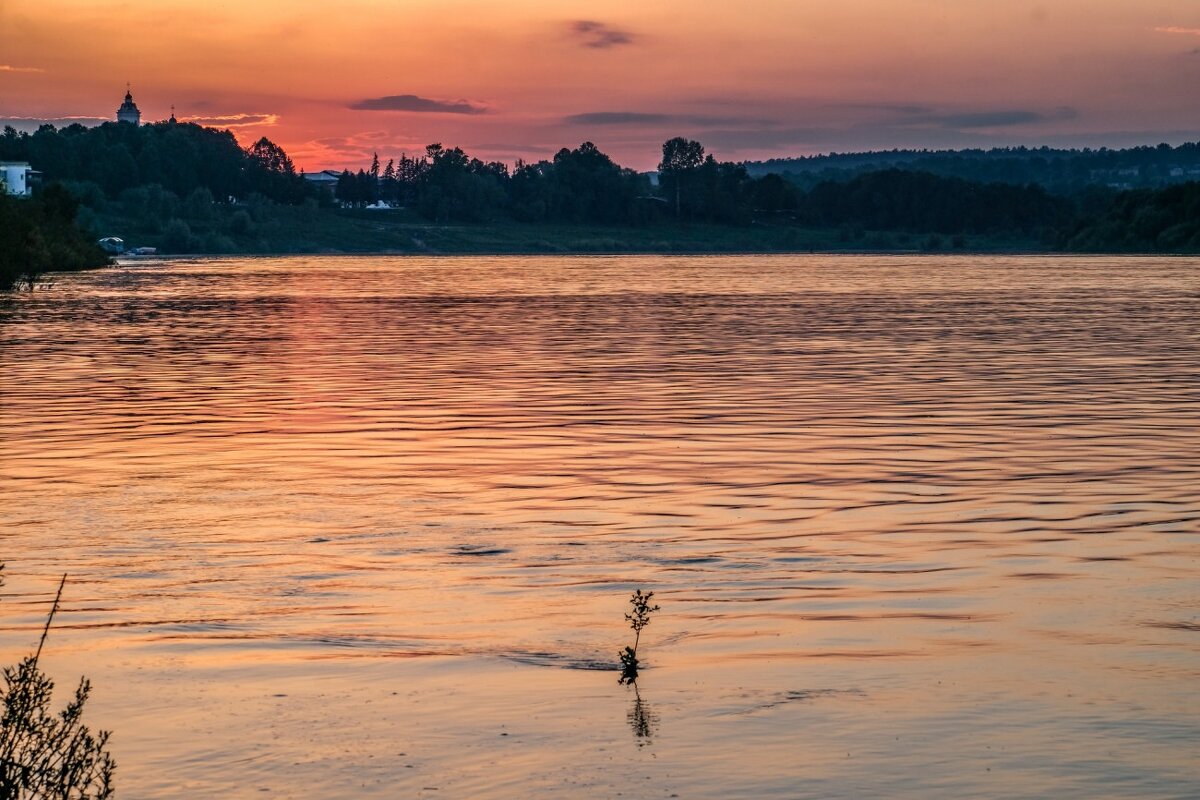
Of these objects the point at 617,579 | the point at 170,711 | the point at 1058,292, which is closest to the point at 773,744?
the point at 170,711

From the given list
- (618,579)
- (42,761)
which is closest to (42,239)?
(618,579)

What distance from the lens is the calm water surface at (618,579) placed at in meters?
9.94

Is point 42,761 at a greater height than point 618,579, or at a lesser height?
greater

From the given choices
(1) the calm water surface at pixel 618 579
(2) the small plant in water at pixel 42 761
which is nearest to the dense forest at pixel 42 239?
(1) the calm water surface at pixel 618 579

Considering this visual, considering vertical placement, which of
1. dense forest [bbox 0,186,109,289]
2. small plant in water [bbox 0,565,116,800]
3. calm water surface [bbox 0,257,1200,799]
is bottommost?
dense forest [bbox 0,186,109,289]

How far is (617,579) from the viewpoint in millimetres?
14859

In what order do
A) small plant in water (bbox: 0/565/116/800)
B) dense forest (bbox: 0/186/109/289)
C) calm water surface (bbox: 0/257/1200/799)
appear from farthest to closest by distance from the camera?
dense forest (bbox: 0/186/109/289) → calm water surface (bbox: 0/257/1200/799) → small plant in water (bbox: 0/565/116/800)

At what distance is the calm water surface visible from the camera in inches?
391

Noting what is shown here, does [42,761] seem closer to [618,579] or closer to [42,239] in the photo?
[618,579]

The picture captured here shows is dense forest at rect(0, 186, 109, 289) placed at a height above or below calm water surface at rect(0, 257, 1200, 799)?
below

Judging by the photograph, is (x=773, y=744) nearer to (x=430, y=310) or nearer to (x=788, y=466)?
(x=788, y=466)

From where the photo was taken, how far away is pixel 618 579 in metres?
14.9

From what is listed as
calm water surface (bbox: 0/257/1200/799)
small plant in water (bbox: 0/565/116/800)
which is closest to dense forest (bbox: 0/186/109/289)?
calm water surface (bbox: 0/257/1200/799)

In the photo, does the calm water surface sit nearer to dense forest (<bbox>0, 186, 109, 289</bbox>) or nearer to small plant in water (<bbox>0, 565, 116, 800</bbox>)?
small plant in water (<bbox>0, 565, 116, 800</bbox>)
